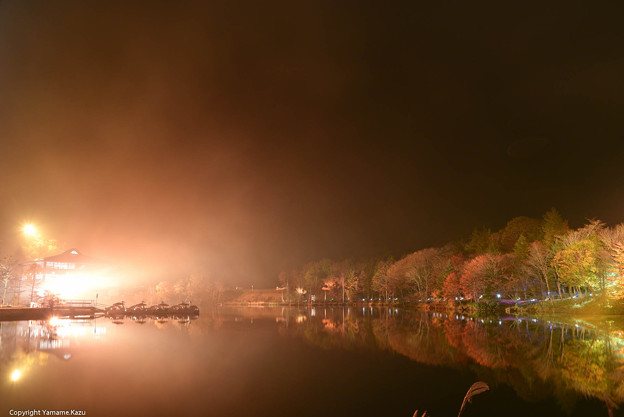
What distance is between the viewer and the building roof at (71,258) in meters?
61.0

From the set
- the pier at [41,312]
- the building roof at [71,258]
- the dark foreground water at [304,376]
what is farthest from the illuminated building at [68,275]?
the dark foreground water at [304,376]

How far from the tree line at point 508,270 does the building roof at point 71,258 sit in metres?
61.7

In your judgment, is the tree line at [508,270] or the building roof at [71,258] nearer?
the tree line at [508,270]

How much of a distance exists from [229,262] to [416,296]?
80507mm

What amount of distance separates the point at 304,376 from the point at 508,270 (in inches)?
2329

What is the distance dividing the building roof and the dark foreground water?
144 ft

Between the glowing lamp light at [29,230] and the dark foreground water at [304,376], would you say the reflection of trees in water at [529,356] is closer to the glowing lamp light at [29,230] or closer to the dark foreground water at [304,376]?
the dark foreground water at [304,376]

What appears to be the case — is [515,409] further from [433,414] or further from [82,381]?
[82,381]

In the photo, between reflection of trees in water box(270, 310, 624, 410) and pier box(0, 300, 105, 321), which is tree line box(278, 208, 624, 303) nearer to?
reflection of trees in water box(270, 310, 624, 410)

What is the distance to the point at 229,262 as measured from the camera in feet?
466

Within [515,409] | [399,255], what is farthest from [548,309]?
[399,255]

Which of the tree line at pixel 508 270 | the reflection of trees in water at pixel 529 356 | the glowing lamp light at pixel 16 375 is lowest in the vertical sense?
the reflection of trees in water at pixel 529 356

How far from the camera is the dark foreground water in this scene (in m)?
10.8

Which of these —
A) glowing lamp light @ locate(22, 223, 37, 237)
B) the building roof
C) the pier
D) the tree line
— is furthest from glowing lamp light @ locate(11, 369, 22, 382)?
glowing lamp light @ locate(22, 223, 37, 237)
